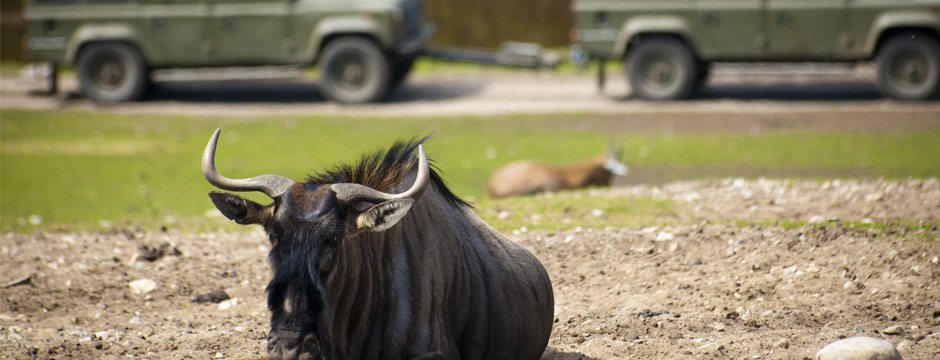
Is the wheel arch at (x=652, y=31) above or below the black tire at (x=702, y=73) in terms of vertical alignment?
above

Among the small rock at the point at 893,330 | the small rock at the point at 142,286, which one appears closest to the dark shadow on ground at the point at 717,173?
the small rock at the point at 142,286

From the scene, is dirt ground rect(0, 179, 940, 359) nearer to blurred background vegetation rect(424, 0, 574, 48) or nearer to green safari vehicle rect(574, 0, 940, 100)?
green safari vehicle rect(574, 0, 940, 100)

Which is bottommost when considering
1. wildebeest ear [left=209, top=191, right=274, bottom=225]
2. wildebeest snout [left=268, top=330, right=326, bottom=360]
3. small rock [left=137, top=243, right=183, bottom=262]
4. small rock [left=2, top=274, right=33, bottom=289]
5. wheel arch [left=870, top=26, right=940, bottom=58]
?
small rock [left=2, top=274, right=33, bottom=289]

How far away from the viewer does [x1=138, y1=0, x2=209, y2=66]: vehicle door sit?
2170cm

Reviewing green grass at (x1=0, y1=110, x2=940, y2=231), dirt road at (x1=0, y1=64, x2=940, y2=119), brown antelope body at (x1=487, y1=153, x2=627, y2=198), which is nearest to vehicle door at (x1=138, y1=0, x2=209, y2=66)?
dirt road at (x1=0, y1=64, x2=940, y2=119)

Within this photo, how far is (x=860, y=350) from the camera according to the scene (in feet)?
22.1

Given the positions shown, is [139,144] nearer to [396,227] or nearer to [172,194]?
[172,194]

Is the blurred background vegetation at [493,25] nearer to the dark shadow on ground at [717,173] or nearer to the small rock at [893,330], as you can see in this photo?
the dark shadow on ground at [717,173]

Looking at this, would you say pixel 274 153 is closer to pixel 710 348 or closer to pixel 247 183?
pixel 710 348

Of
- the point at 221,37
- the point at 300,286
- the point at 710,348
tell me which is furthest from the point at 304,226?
the point at 221,37

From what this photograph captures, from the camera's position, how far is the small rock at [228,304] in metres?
9.22

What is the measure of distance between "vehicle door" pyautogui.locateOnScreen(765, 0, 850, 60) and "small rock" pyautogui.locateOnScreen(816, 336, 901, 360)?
1417cm

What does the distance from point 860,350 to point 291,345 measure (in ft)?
10.0

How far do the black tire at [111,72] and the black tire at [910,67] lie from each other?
41.2 feet
